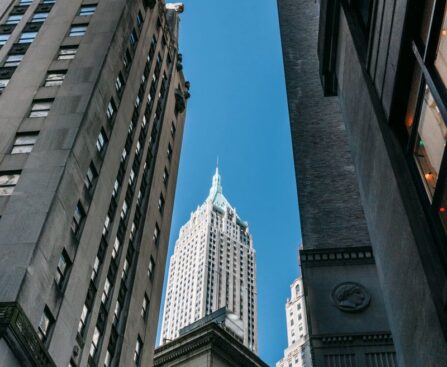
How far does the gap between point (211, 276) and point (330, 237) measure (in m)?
145

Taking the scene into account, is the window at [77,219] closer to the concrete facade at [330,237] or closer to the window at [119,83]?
the concrete facade at [330,237]

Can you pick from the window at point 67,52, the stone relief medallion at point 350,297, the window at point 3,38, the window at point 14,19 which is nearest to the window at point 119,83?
the window at point 67,52

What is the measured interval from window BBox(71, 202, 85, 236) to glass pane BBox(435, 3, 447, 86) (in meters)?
21.5

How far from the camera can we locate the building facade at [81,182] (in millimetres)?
25750

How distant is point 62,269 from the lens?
91.6 feet

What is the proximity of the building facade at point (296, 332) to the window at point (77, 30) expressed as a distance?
96.1m

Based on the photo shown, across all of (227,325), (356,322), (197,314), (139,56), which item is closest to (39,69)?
(139,56)

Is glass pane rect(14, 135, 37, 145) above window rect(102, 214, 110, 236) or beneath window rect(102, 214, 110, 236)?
above

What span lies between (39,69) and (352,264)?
2365 centimetres

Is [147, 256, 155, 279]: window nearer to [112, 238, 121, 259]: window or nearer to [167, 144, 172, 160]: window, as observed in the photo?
[112, 238, 121, 259]: window

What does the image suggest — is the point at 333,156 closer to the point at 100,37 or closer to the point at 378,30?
the point at 378,30

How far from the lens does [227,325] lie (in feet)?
203

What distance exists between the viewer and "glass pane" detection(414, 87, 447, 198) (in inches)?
478

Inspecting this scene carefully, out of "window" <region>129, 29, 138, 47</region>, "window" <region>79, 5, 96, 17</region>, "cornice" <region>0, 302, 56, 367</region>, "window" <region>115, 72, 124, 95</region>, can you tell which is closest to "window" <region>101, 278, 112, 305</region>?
"cornice" <region>0, 302, 56, 367</region>
